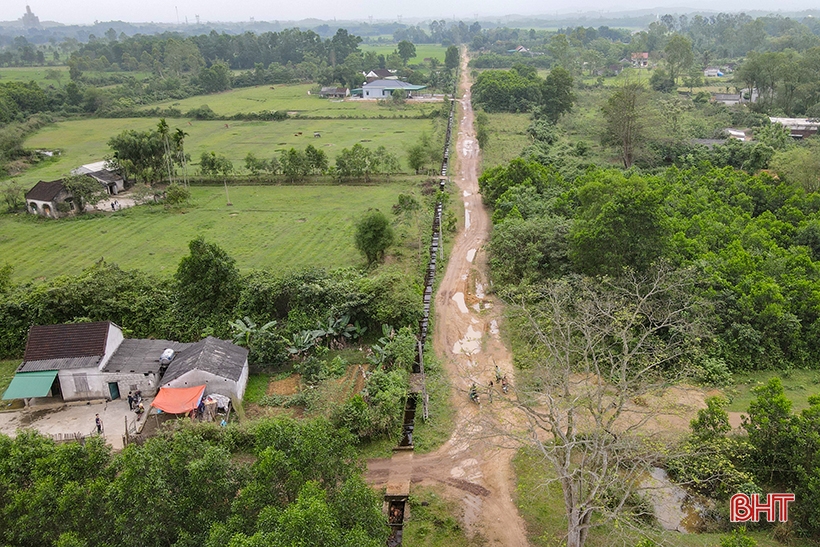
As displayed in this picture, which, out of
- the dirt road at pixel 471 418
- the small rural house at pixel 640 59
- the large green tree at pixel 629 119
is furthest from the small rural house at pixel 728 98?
the dirt road at pixel 471 418

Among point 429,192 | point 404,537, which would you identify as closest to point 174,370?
point 404,537

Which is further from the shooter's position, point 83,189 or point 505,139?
point 505,139

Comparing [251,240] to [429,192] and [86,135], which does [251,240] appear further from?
[86,135]

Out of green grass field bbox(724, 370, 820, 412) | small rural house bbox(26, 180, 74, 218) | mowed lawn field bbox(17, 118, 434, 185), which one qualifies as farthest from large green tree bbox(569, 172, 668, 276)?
small rural house bbox(26, 180, 74, 218)

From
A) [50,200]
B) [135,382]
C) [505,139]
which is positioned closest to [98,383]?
[135,382]

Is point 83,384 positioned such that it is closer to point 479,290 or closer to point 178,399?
point 178,399

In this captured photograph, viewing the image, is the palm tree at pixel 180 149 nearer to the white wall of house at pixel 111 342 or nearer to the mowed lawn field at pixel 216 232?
the mowed lawn field at pixel 216 232
